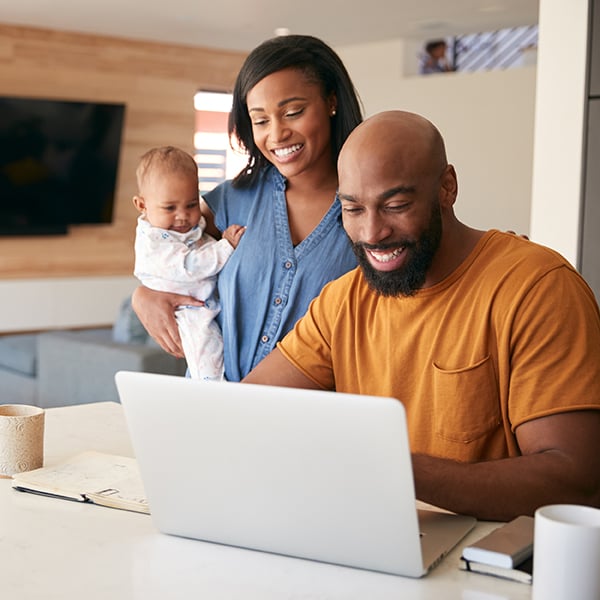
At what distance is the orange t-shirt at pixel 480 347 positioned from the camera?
5.13 feet

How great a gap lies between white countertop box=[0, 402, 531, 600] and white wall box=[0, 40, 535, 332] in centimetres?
601

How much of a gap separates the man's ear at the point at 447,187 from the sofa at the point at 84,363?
3.17 metres

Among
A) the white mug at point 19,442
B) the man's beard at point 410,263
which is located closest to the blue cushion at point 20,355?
the white mug at point 19,442

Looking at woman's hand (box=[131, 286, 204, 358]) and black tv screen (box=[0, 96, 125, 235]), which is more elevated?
black tv screen (box=[0, 96, 125, 235])

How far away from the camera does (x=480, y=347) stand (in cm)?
164

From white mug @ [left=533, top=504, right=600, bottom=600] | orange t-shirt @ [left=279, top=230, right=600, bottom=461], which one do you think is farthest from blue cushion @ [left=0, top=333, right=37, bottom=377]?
white mug @ [left=533, top=504, right=600, bottom=600]

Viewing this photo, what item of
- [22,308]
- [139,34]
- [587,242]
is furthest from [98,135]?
[587,242]

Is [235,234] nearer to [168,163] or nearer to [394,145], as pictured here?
[168,163]

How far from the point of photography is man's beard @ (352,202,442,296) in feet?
5.52

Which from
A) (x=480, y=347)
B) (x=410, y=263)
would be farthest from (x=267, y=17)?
(x=480, y=347)

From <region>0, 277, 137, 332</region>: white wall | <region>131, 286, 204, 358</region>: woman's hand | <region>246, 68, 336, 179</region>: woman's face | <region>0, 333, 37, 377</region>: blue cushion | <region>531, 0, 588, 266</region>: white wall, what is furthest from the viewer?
<region>0, 277, 137, 332</region>: white wall

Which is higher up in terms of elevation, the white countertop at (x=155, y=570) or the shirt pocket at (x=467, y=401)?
the shirt pocket at (x=467, y=401)

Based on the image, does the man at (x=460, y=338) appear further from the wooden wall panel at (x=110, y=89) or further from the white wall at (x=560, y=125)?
the wooden wall panel at (x=110, y=89)

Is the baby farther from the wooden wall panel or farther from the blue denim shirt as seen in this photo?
the wooden wall panel
